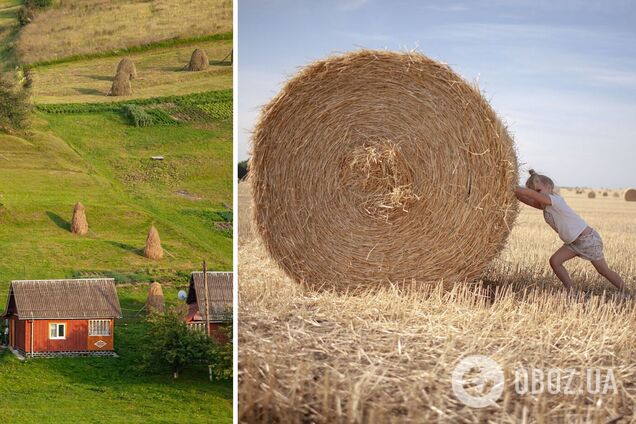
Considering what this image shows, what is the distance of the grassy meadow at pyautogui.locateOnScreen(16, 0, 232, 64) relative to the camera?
789 centimetres

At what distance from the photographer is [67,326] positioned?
7.55m

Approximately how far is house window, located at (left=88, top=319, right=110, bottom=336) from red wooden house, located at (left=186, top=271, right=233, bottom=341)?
696mm

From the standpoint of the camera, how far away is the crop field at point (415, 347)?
3.64 m

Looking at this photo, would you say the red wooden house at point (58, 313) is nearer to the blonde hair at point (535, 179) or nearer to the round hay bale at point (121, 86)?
the round hay bale at point (121, 86)

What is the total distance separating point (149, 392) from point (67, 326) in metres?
0.93

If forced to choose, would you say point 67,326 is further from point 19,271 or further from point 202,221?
point 202,221

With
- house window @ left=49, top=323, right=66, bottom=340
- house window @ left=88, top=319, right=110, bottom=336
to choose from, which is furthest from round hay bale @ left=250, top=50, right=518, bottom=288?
house window @ left=49, top=323, right=66, bottom=340

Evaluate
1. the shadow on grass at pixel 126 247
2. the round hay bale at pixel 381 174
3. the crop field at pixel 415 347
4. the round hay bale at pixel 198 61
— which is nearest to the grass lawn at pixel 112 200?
the shadow on grass at pixel 126 247

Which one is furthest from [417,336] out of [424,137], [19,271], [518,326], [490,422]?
[19,271]

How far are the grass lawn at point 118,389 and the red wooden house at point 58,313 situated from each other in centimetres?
13

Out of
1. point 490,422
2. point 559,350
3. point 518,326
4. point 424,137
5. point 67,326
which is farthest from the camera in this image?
point 67,326

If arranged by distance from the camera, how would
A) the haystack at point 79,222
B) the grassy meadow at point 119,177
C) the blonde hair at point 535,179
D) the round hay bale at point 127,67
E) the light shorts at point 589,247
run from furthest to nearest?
1. the round hay bale at point 127,67
2. the haystack at point 79,222
3. the grassy meadow at point 119,177
4. the light shorts at point 589,247
5. the blonde hair at point 535,179

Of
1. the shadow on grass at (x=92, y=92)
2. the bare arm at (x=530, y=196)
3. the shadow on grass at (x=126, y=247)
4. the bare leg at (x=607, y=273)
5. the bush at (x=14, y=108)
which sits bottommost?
the bare leg at (x=607, y=273)

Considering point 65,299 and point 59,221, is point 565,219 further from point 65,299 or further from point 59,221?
point 59,221
